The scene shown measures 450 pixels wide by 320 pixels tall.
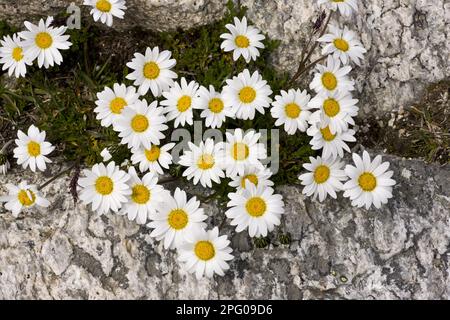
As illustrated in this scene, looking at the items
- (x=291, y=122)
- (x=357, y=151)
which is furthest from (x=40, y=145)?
(x=357, y=151)

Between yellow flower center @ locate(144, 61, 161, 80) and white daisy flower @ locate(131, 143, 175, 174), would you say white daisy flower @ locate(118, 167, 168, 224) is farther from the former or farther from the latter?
yellow flower center @ locate(144, 61, 161, 80)

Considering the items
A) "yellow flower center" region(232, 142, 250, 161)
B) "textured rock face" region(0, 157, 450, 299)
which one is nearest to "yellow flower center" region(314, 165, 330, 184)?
"textured rock face" region(0, 157, 450, 299)

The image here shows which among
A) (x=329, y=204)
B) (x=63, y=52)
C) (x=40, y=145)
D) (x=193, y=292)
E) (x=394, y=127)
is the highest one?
(x=63, y=52)

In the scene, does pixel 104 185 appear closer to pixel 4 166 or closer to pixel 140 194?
pixel 140 194

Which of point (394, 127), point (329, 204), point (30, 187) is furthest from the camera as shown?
point (394, 127)

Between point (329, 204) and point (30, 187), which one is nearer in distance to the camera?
point (30, 187)

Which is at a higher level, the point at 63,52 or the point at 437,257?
the point at 63,52

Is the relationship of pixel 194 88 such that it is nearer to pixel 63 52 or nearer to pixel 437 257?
pixel 63 52

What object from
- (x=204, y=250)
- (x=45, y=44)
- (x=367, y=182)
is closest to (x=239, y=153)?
(x=204, y=250)
